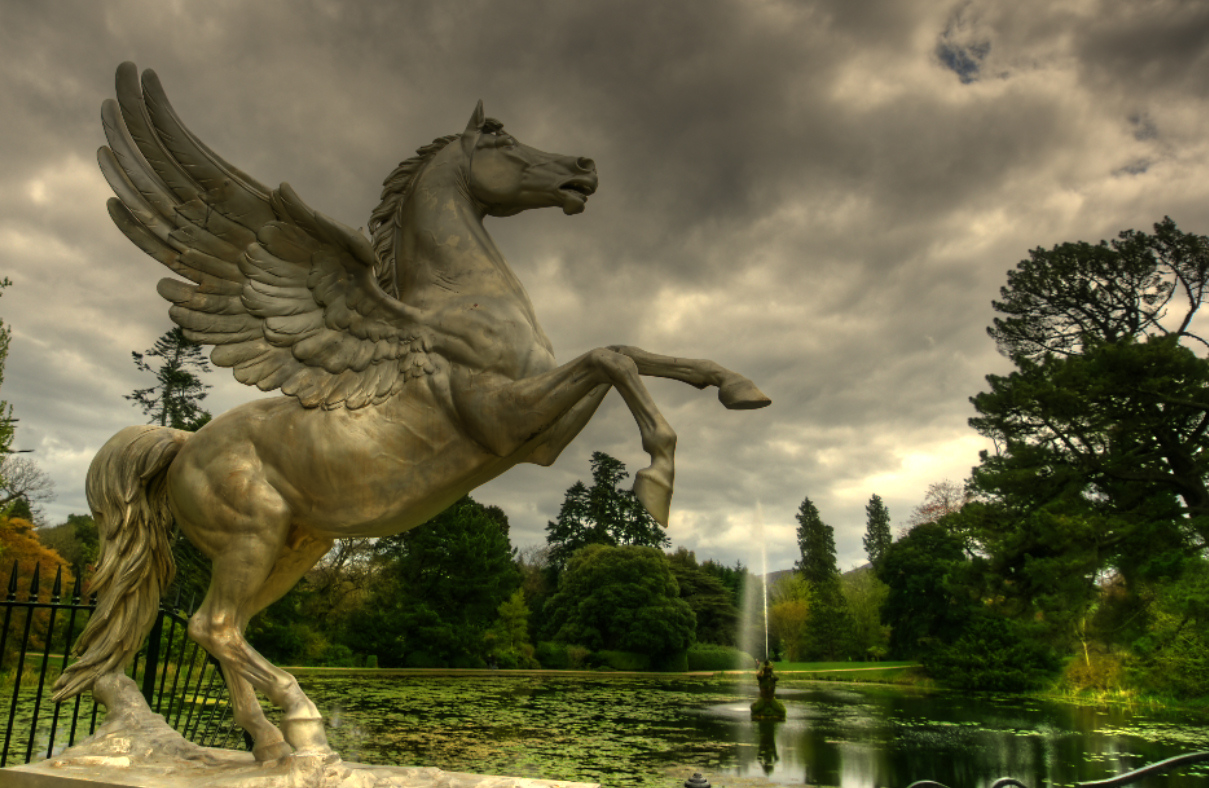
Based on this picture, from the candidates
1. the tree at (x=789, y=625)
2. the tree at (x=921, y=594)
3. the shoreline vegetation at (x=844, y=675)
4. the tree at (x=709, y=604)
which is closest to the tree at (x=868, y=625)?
the shoreline vegetation at (x=844, y=675)

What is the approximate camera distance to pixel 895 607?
28250 mm

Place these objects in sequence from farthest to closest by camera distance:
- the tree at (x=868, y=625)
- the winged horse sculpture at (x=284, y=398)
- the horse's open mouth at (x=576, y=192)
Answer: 1. the tree at (x=868, y=625)
2. the horse's open mouth at (x=576, y=192)
3. the winged horse sculpture at (x=284, y=398)

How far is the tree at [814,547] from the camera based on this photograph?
4562 centimetres

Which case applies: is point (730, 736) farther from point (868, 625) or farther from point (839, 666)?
point (868, 625)

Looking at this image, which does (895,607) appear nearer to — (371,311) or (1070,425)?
(1070,425)

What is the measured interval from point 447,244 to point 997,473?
17557mm

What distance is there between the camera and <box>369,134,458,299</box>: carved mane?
3250 mm

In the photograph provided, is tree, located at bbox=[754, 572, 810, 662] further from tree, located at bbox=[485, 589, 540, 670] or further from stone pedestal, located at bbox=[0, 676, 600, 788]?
stone pedestal, located at bbox=[0, 676, 600, 788]

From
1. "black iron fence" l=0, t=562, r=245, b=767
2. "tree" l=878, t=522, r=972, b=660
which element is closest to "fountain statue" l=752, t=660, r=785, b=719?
"black iron fence" l=0, t=562, r=245, b=767

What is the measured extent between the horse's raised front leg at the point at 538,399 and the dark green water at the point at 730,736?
18.7ft

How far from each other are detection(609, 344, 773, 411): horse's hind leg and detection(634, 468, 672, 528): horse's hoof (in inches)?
15.5

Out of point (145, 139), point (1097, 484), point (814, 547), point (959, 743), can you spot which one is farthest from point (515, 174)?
point (814, 547)

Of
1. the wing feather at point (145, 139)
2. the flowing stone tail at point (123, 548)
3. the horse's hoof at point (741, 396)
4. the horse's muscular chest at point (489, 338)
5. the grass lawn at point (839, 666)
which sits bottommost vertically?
the grass lawn at point (839, 666)

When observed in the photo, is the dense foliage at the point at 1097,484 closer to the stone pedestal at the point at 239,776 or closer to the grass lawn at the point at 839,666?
the grass lawn at the point at 839,666
